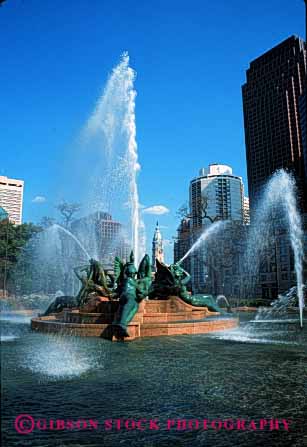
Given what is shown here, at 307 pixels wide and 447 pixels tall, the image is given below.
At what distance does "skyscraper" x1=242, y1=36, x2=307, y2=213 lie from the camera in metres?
87.0

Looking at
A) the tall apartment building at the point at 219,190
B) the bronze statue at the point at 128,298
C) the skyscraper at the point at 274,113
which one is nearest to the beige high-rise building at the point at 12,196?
the tall apartment building at the point at 219,190

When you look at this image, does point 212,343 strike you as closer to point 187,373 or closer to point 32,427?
point 187,373

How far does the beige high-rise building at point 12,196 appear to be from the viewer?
183 ft

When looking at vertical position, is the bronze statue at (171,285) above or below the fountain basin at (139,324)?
above

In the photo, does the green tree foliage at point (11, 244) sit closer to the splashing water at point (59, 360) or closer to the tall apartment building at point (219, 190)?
the tall apartment building at point (219, 190)

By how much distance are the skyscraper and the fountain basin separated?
2862 inches

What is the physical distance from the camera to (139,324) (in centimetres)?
1262

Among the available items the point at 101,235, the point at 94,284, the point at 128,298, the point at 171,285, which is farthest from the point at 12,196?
the point at 128,298

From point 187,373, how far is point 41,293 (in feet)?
136

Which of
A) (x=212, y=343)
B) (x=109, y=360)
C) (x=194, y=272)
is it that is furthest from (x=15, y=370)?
(x=194, y=272)

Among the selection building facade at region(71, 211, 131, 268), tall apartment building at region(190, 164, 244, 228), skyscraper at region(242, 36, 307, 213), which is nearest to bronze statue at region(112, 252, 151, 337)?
building facade at region(71, 211, 131, 268)

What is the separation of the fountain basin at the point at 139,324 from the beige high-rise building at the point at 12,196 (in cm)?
4245

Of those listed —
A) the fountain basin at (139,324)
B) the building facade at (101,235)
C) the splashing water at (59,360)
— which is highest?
the building facade at (101,235)

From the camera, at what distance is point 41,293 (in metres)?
45.9
